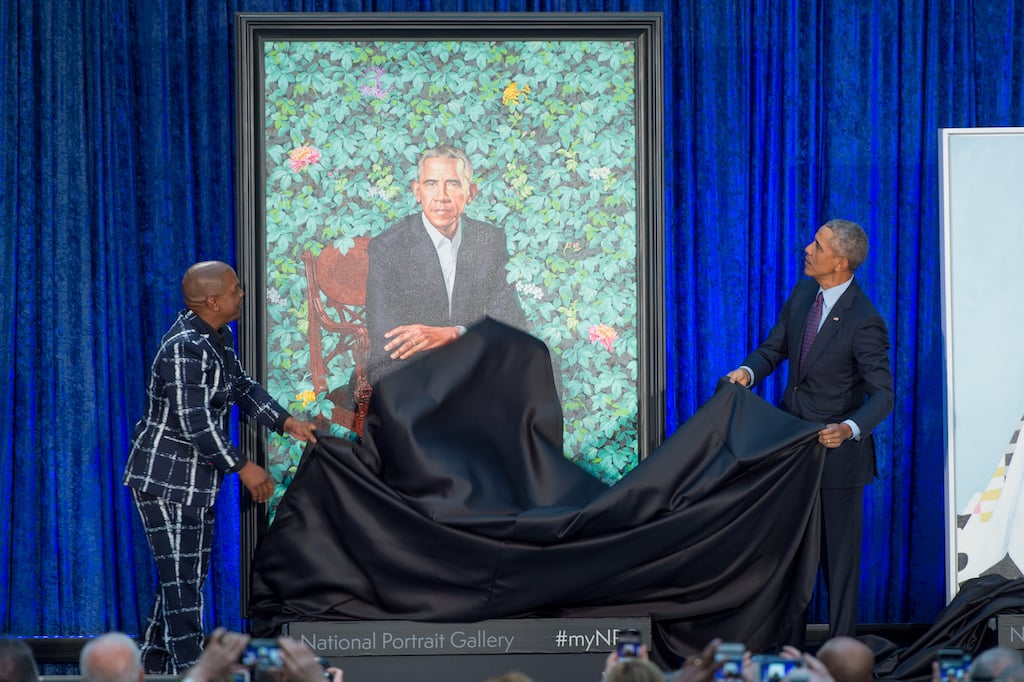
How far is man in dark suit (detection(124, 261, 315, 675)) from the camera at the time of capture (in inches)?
179

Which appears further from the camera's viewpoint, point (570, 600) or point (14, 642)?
point (570, 600)

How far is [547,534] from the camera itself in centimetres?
437

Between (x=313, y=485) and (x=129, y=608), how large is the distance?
1.72 metres

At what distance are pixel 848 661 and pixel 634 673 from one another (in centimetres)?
76

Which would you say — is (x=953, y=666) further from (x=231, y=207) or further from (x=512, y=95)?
(x=231, y=207)

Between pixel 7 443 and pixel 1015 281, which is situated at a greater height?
pixel 1015 281

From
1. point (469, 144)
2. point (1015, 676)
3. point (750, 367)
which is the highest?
point (469, 144)

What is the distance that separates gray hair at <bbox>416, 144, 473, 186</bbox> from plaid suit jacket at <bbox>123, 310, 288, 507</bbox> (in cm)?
116

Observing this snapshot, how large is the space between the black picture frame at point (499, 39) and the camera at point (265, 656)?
7.56ft

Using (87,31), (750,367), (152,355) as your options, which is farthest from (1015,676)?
(87,31)

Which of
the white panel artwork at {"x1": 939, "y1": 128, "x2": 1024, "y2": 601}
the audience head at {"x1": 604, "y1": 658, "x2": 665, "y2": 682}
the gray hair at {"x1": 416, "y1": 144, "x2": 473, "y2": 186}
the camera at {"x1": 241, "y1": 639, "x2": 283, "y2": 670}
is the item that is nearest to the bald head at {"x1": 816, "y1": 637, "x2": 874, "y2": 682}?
the audience head at {"x1": 604, "y1": 658, "x2": 665, "y2": 682}

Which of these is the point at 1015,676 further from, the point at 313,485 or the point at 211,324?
the point at 211,324

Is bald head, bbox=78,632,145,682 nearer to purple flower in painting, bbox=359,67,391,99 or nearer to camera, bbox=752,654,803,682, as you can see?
camera, bbox=752,654,803,682

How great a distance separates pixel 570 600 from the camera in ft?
14.6
